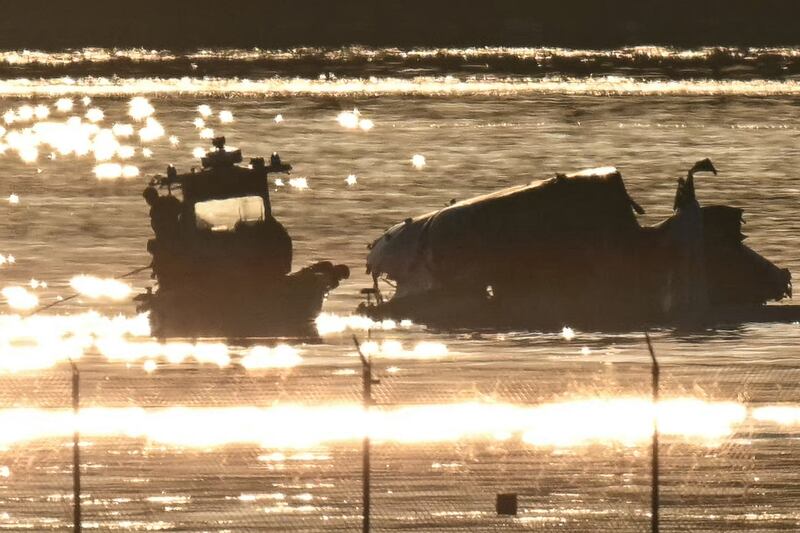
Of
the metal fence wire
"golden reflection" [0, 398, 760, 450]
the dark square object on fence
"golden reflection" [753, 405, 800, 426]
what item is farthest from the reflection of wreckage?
the dark square object on fence

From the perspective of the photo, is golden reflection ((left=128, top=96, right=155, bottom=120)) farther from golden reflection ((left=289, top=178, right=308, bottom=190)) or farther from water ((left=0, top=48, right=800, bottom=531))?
water ((left=0, top=48, right=800, bottom=531))

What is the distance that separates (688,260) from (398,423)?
19.4 meters

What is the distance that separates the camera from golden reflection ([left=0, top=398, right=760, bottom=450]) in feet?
96.6

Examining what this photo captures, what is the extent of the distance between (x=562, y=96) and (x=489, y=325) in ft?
388

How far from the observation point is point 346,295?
52.9 metres

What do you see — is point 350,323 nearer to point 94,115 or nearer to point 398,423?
point 398,423

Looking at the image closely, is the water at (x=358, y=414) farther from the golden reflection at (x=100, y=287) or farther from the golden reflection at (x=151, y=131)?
the golden reflection at (x=151, y=131)

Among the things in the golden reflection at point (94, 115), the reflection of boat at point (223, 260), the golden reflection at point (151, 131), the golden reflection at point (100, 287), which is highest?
the golden reflection at point (94, 115)

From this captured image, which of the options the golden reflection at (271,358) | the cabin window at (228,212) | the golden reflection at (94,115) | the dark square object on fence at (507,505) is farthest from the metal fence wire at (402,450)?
the golden reflection at (94,115)

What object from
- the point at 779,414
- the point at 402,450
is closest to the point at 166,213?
the point at 779,414

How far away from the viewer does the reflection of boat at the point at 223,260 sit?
46.1 meters

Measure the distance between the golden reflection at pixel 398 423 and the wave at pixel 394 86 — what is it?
136m

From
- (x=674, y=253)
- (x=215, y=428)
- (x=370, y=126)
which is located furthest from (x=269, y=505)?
(x=370, y=126)

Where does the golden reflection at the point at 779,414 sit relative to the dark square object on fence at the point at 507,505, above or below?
above
